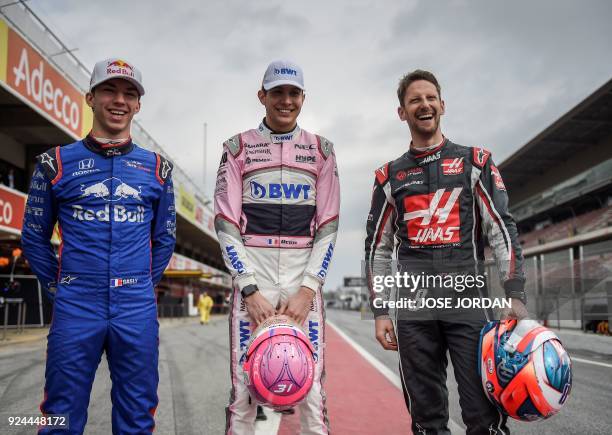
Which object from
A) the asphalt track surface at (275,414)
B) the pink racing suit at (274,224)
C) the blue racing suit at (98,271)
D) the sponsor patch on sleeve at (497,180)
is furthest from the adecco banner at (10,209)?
the sponsor patch on sleeve at (497,180)

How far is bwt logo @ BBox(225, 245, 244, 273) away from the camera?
2496mm

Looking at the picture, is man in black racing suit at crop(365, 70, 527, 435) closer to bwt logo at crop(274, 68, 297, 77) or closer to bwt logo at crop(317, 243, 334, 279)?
bwt logo at crop(317, 243, 334, 279)

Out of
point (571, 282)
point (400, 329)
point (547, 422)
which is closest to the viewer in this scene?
point (400, 329)

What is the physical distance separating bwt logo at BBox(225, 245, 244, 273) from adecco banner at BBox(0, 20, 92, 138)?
12.2 meters

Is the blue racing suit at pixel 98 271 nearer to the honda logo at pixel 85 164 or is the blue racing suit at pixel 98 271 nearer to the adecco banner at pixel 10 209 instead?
the honda logo at pixel 85 164

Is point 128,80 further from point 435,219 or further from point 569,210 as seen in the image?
point 569,210

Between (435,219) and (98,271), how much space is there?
167 centimetres

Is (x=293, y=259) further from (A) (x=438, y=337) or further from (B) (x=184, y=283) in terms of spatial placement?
(B) (x=184, y=283)

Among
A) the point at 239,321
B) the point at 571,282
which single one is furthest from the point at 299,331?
the point at 571,282

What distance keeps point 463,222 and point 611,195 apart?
31.4 m

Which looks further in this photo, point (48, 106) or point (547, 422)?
point (48, 106)

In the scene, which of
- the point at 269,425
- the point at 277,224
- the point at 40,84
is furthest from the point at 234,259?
the point at 40,84

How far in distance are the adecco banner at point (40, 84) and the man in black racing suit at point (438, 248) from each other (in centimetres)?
1232

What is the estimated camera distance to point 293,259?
8.50ft
